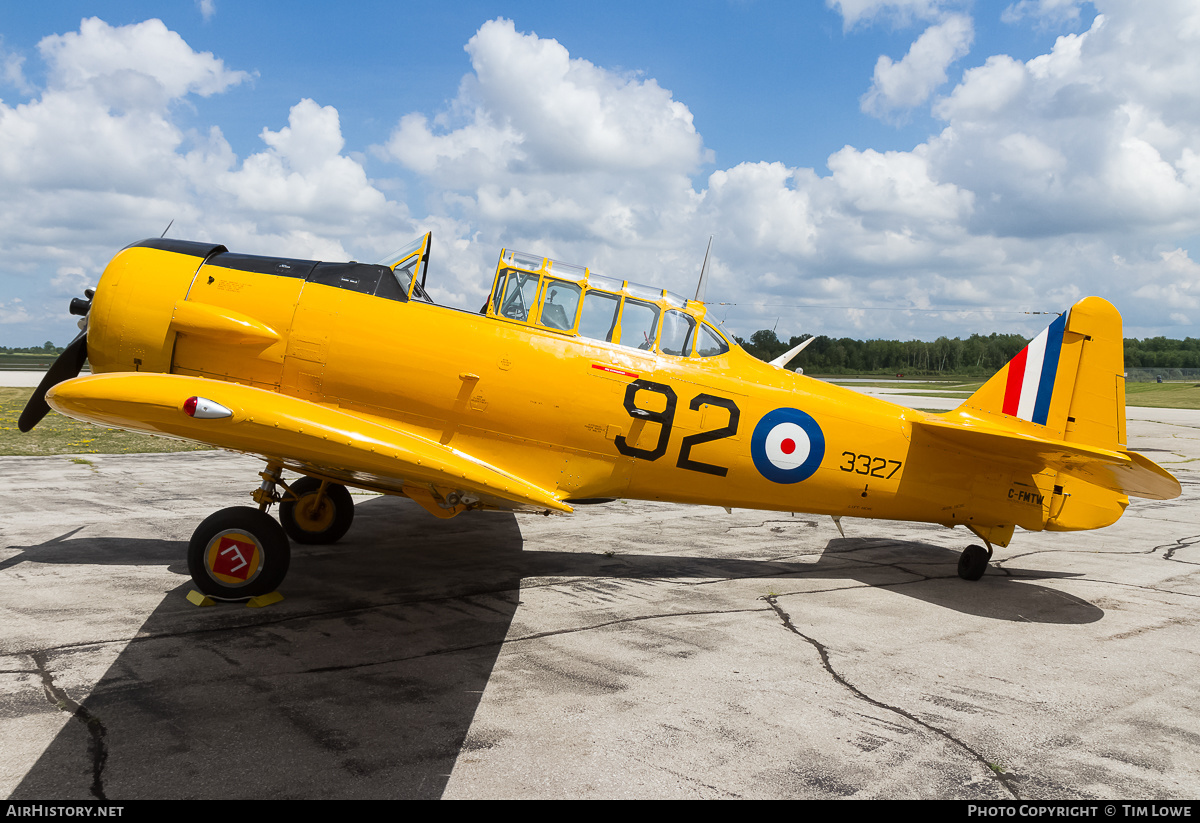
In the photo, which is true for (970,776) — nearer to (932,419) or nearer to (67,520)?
(932,419)

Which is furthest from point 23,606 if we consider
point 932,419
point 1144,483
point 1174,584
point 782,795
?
point 1174,584

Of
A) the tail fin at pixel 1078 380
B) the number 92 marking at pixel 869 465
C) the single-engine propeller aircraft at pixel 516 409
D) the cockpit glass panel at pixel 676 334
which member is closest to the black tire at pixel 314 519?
the single-engine propeller aircraft at pixel 516 409

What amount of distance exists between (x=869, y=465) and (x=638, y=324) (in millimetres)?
2619

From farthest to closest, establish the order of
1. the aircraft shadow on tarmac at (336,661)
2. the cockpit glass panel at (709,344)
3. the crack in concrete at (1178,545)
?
the crack in concrete at (1178,545) < the cockpit glass panel at (709,344) < the aircraft shadow on tarmac at (336,661)

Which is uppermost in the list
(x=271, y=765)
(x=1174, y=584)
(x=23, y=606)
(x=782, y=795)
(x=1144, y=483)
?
(x=1144, y=483)

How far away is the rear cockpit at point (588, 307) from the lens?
5.69 m

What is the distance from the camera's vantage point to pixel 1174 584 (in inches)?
274

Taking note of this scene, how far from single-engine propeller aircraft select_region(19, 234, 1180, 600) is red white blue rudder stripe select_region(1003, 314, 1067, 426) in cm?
40

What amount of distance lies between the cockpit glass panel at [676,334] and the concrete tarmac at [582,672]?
2.17 meters

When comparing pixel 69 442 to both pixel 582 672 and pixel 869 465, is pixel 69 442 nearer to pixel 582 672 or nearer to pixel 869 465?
pixel 582 672

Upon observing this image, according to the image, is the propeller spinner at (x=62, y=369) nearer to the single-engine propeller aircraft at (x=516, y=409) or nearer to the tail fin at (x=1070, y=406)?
the single-engine propeller aircraft at (x=516, y=409)

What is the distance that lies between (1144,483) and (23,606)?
873 centimetres

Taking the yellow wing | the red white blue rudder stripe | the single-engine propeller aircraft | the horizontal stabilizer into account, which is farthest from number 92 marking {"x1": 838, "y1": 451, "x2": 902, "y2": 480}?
the yellow wing

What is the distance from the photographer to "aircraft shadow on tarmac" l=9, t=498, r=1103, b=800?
119 inches
